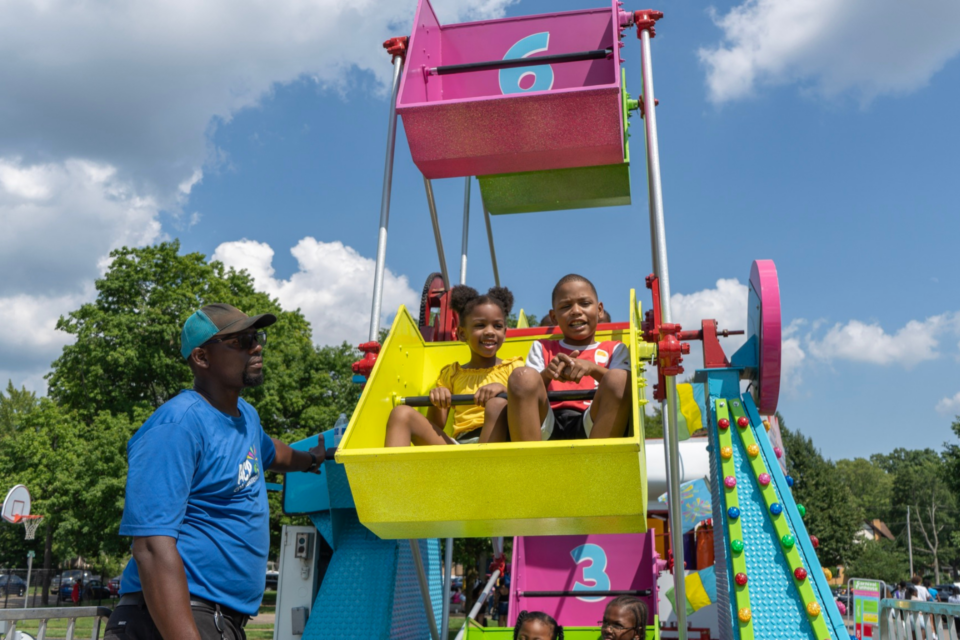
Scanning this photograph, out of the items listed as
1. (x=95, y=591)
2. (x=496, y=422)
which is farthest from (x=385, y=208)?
(x=95, y=591)

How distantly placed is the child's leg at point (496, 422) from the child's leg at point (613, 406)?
0.47m

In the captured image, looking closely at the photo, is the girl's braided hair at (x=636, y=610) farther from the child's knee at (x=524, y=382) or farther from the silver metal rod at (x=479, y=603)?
the child's knee at (x=524, y=382)

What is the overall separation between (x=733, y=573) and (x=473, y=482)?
1.91 metres

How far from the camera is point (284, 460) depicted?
305 cm

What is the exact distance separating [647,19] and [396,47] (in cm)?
154

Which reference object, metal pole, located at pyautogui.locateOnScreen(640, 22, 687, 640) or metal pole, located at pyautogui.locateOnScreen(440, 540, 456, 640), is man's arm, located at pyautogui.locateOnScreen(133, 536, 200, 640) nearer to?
metal pole, located at pyautogui.locateOnScreen(640, 22, 687, 640)

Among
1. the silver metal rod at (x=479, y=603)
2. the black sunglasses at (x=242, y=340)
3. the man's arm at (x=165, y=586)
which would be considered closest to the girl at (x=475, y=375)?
the black sunglasses at (x=242, y=340)

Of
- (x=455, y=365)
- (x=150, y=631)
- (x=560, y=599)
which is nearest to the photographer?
(x=150, y=631)

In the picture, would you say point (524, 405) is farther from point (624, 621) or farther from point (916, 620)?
point (916, 620)

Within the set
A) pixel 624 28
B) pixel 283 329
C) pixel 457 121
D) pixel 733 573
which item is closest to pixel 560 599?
pixel 733 573

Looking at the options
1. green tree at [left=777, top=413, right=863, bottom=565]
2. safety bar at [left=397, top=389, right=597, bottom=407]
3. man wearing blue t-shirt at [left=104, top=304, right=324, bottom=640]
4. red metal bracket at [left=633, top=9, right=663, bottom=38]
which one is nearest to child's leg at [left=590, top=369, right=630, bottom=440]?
safety bar at [left=397, top=389, right=597, bottom=407]

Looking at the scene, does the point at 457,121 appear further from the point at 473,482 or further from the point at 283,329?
the point at 283,329

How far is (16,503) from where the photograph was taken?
25.8ft

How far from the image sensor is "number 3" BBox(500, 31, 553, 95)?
5.26m
